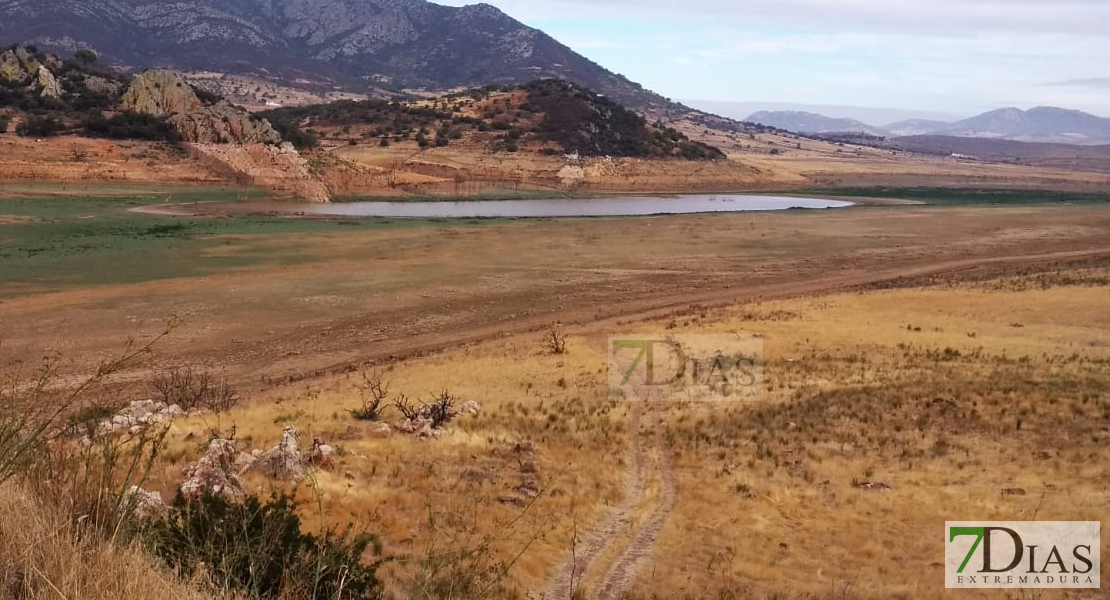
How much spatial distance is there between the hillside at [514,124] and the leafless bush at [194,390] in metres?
65.8

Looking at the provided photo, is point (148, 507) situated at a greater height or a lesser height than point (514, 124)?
lesser

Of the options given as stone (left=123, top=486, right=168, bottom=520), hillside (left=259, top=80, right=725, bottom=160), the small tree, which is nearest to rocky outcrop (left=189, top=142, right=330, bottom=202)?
hillside (left=259, top=80, right=725, bottom=160)

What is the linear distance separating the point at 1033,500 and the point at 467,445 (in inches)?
316

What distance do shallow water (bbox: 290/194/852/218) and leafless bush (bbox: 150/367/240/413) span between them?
34.4 m

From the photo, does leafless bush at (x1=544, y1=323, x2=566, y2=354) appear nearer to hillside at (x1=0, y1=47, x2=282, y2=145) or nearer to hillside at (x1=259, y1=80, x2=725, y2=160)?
hillside at (x1=0, y1=47, x2=282, y2=145)

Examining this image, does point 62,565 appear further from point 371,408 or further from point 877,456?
point 877,456

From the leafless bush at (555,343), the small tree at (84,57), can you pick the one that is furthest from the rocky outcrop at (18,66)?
the leafless bush at (555,343)

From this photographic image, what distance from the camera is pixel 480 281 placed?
30719 millimetres

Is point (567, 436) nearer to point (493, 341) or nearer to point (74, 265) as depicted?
point (493, 341)

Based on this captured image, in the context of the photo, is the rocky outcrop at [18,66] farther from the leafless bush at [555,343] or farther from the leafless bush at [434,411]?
the leafless bush at [434,411]

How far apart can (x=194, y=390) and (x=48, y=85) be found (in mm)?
58209

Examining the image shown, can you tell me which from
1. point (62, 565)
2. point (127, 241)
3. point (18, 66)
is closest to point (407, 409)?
point (62, 565)

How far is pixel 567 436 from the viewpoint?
13.2 m

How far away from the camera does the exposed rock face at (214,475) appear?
793 cm
